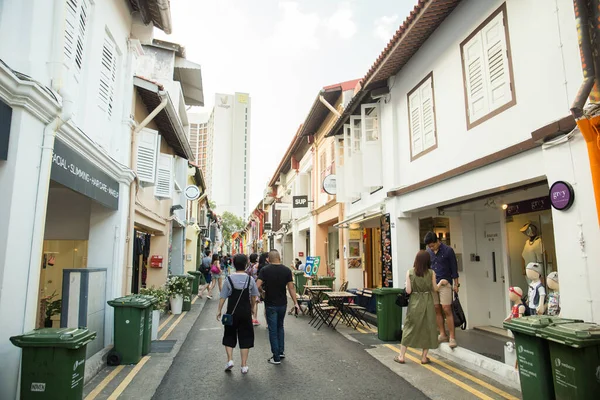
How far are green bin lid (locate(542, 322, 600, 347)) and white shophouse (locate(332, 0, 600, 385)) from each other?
507mm

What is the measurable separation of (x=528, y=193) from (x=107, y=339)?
794cm

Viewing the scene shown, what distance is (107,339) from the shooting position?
6758 millimetres

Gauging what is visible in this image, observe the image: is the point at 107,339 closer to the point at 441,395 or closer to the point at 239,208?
the point at 441,395

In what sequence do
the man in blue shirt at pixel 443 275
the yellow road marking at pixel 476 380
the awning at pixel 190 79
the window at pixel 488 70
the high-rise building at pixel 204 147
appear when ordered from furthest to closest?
the high-rise building at pixel 204 147
the awning at pixel 190 79
the man in blue shirt at pixel 443 275
the window at pixel 488 70
the yellow road marking at pixel 476 380

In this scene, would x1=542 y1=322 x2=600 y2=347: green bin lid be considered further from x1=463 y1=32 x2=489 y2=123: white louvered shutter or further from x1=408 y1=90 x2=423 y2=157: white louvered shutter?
x1=408 y1=90 x2=423 y2=157: white louvered shutter

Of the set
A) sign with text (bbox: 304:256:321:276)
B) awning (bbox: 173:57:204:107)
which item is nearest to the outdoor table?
sign with text (bbox: 304:256:321:276)

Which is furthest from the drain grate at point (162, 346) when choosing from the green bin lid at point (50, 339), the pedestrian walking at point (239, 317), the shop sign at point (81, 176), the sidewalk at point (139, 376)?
the green bin lid at point (50, 339)

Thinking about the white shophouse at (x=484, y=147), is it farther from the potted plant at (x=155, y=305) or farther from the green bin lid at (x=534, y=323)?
the potted plant at (x=155, y=305)

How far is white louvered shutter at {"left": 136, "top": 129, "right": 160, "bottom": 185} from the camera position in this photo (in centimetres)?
888

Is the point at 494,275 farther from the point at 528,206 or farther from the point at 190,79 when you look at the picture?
the point at 190,79

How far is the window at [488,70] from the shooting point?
569 centimetres

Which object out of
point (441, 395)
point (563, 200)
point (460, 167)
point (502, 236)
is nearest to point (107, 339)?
point (441, 395)

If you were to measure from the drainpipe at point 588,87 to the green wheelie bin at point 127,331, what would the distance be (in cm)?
624

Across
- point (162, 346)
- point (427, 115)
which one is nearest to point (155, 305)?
point (162, 346)
